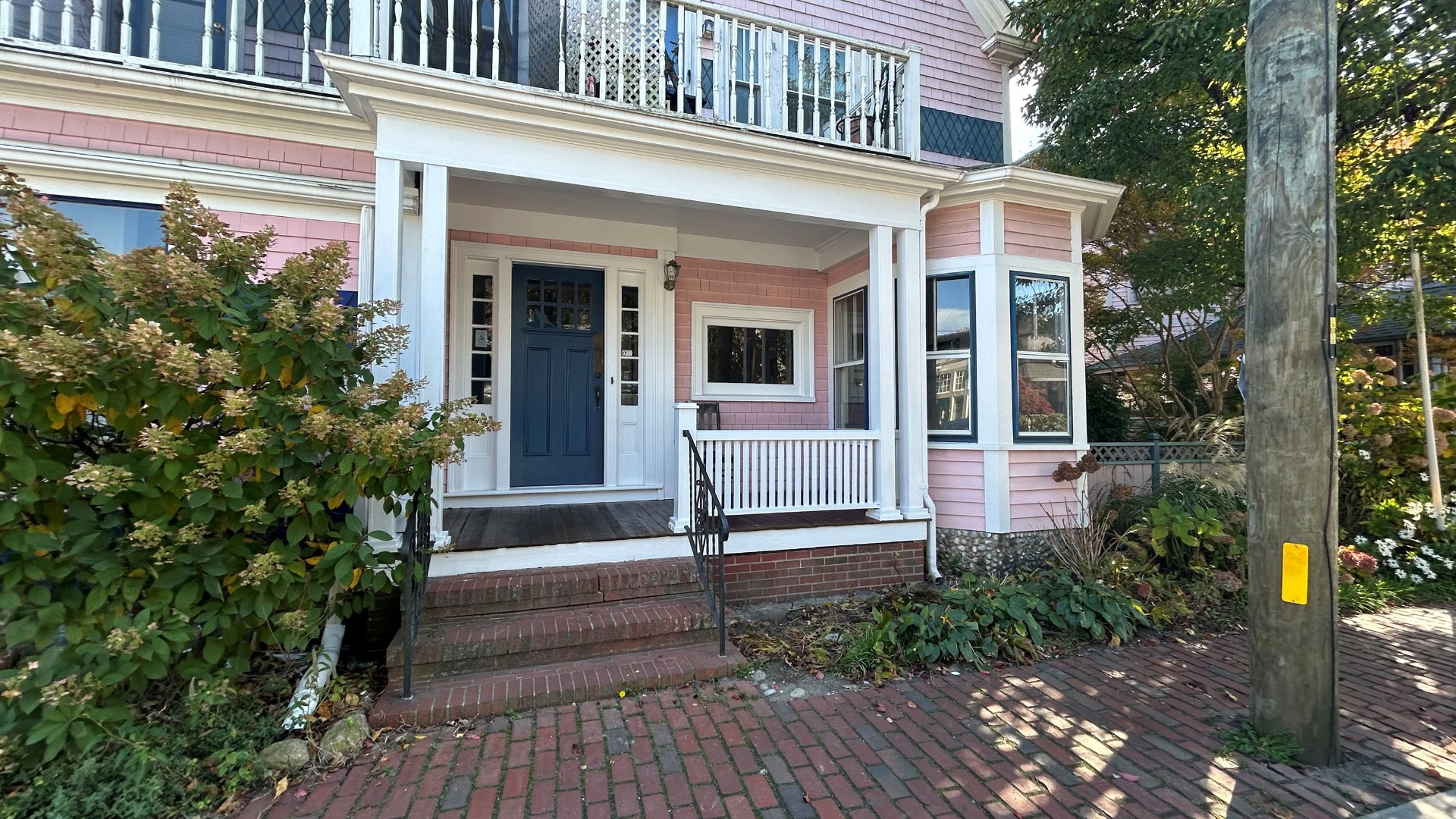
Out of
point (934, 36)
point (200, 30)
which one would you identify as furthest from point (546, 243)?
point (934, 36)

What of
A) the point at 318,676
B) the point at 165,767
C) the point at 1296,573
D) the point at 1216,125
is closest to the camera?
the point at 165,767

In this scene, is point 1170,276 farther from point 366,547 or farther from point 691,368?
point 366,547

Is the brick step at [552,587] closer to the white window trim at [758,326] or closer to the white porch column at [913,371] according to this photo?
the white porch column at [913,371]

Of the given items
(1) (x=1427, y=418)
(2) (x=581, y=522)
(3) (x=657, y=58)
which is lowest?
(2) (x=581, y=522)

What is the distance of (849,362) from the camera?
6.06 m

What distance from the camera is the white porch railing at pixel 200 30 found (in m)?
3.61

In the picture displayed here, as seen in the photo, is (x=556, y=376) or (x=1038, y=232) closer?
(x=1038, y=232)

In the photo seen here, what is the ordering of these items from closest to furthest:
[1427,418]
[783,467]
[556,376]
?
[783,467]
[1427,418]
[556,376]

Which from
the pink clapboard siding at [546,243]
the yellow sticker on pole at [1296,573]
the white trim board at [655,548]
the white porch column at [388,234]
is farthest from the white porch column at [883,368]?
the white porch column at [388,234]

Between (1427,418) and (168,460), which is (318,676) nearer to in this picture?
(168,460)

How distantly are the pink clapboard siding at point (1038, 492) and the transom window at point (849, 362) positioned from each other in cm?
140

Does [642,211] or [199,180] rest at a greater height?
[642,211]

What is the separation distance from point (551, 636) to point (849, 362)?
402cm

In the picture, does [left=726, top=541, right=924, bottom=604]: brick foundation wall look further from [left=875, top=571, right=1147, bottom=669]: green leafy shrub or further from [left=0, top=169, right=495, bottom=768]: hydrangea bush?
[left=0, top=169, right=495, bottom=768]: hydrangea bush
